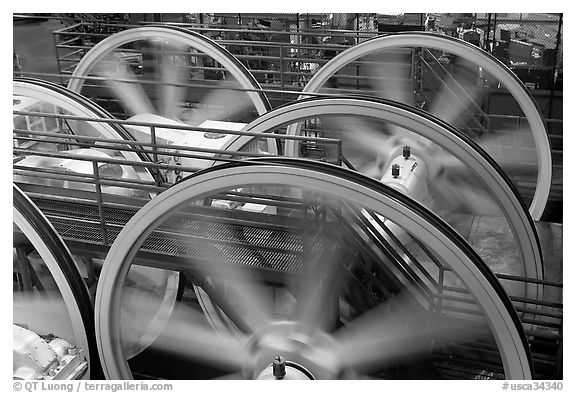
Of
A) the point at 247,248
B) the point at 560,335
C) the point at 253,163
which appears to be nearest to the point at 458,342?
the point at 560,335

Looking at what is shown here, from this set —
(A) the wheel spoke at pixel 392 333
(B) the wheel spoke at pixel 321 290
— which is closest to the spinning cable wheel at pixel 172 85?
(B) the wheel spoke at pixel 321 290

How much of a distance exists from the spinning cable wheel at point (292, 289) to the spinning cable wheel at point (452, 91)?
94.1 inches

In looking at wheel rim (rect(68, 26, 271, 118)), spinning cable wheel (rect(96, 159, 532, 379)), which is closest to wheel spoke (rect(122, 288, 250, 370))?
spinning cable wheel (rect(96, 159, 532, 379))

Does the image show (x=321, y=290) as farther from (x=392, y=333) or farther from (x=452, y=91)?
(x=452, y=91)

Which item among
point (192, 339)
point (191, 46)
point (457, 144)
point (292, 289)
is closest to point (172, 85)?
point (191, 46)

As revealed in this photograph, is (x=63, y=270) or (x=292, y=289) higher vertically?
(x=63, y=270)

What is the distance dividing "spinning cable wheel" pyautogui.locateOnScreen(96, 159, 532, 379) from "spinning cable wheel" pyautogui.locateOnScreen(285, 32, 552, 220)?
94.1 inches

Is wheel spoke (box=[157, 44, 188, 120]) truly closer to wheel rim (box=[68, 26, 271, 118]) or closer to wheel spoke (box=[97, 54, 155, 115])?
wheel spoke (box=[97, 54, 155, 115])

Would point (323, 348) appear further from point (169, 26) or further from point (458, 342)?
point (169, 26)

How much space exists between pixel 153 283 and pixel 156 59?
12.8 ft

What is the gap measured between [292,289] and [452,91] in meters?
4.26

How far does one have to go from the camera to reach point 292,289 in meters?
4.08

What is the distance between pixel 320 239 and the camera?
4027 millimetres
